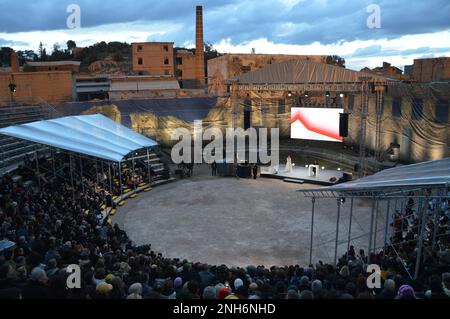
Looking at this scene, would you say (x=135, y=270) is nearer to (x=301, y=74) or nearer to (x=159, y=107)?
(x=301, y=74)

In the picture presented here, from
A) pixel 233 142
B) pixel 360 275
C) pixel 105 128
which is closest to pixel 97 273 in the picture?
pixel 360 275

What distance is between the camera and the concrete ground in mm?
13320

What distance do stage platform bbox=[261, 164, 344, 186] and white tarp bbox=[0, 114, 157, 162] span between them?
784 cm

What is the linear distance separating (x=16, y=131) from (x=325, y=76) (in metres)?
17.0

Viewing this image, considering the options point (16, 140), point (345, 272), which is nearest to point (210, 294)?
point (345, 272)

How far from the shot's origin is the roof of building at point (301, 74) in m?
23.6

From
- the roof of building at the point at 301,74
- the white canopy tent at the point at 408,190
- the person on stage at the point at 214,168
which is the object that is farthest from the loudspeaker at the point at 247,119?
the white canopy tent at the point at 408,190

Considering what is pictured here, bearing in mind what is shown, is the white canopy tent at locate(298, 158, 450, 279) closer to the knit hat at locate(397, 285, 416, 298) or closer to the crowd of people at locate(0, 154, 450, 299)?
the crowd of people at locate(0, 154, 450, 299)

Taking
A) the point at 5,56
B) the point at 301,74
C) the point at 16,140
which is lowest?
the point at 16,140

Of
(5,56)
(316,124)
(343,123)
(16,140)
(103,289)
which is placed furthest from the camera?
(5,56)

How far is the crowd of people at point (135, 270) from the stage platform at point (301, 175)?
8304 millimetres

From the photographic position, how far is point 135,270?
8.80 metres

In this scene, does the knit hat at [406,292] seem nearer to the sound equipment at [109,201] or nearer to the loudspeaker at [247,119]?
the sound equipment at [109,201]

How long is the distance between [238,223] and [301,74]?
12.5m
